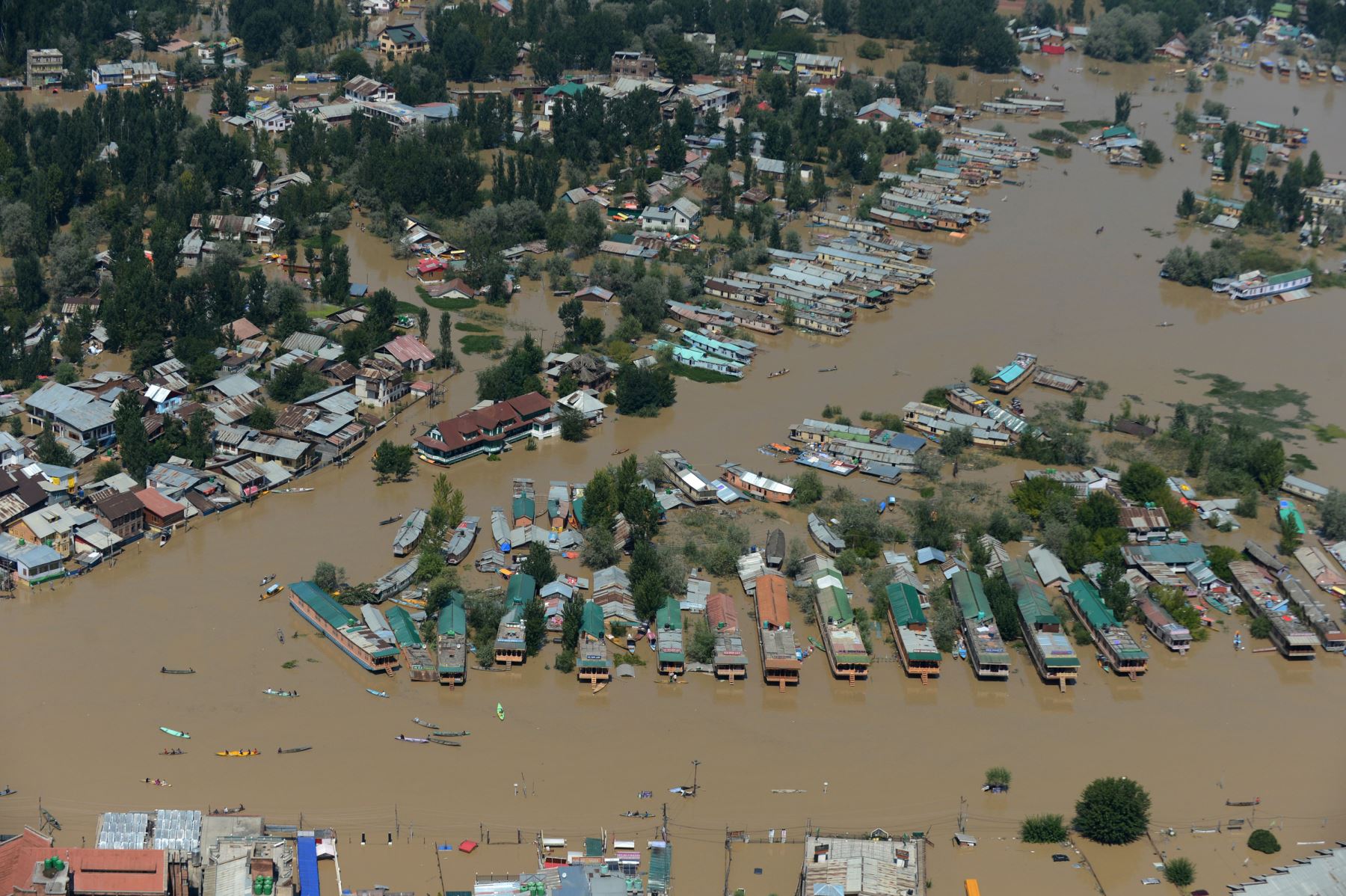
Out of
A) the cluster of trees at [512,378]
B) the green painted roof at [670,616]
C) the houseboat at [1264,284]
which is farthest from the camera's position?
the houseboat at [1264,284]

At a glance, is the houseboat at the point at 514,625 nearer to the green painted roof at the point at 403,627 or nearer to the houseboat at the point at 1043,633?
the green painted roof at the point at 403,627

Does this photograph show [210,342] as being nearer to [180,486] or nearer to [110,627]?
[180,486]

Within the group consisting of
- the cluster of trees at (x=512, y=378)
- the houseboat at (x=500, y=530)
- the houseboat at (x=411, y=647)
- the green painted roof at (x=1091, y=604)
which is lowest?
the houseboat at (x=411, y=647)

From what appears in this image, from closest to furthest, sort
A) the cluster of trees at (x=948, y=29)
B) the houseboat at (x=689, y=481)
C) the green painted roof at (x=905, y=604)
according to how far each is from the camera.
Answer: the green painted roof at (x=905, y=604) → the houseboat at (x=689, y=481) → the cluster of trees at (x=948, y=29)

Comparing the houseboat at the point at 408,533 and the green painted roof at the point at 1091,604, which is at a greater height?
the green painted roof at the point at 1091,604

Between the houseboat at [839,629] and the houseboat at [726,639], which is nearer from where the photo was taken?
the houseboat at [726,639]

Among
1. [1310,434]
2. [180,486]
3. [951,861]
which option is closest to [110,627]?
[180,486]

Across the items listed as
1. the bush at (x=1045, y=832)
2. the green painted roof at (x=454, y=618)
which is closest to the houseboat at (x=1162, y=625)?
the bush at (x=1045, y=832)
